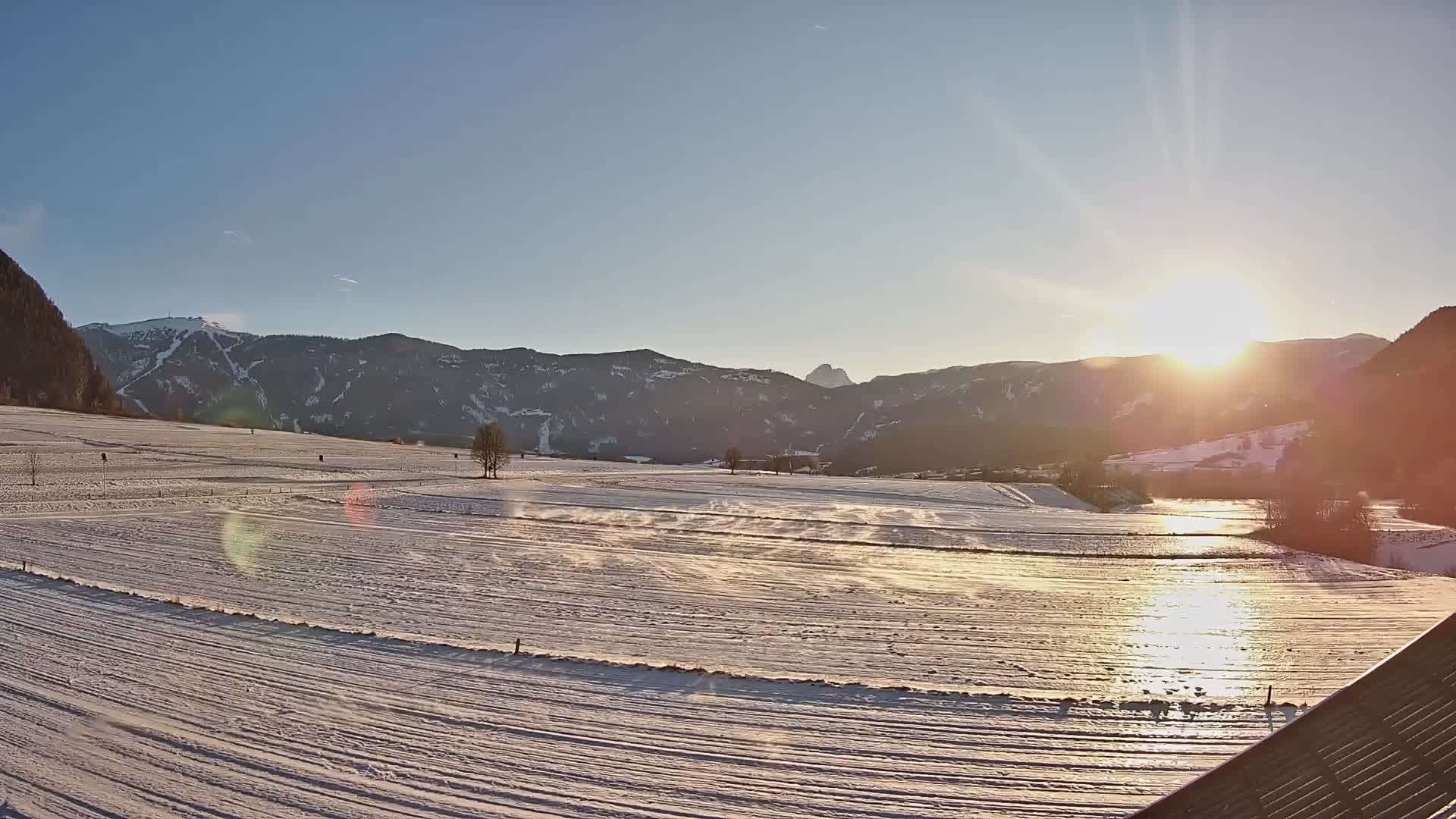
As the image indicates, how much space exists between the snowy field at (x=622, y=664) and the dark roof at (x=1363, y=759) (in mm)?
6589

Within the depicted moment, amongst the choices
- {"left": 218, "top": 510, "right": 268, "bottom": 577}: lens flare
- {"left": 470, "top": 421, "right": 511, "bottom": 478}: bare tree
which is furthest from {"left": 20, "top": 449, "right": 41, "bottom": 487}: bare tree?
{"left": 470, "top": 421, "right": 511, "bottom": 478}: bare tree

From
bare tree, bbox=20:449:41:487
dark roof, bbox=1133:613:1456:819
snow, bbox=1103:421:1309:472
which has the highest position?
snow, bbox=1103:421:1309:472

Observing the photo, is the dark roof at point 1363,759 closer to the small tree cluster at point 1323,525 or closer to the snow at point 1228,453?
the small tree cluster at point 1323,525

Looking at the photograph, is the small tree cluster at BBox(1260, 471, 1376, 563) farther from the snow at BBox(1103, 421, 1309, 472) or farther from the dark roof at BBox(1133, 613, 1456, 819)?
the snow at BBox(1103, 421, 1309, 472)

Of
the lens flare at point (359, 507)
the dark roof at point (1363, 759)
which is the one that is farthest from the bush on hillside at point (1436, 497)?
the lens flare at point (359, 507)

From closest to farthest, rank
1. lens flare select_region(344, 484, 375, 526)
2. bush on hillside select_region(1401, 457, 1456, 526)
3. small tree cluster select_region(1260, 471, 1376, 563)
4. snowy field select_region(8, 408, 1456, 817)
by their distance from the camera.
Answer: snowy field select_region(8, 408, 1456, 817) < lens flare select_region(344, 484, 375, 526) < small tree cluster select_region(1260, 471, 1376, 563) < bush on hillside select_region(1401, 457, 1456, 526)

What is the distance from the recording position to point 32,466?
5138 cm

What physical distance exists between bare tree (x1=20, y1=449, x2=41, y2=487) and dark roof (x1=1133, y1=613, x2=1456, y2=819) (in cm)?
6374

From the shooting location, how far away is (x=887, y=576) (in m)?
31.7

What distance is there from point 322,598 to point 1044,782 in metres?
20.2

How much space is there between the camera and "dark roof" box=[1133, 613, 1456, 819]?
3.98m

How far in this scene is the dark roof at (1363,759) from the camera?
13.0 feet

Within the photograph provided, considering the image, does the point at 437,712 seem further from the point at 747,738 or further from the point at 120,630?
the point at 120,630

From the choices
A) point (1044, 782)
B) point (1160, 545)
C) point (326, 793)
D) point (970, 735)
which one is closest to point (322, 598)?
point (326, 793)
